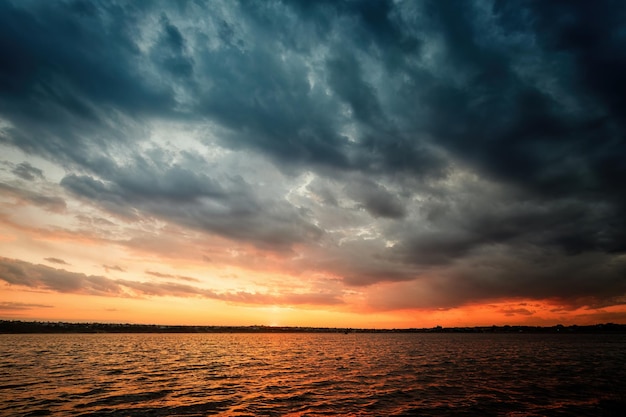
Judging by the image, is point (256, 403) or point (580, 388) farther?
point (580, 388)

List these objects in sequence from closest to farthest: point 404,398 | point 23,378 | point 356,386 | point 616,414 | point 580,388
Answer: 1. point 616,414
2. point 404,398
3. point 580,388
4. point 356,386
5. point 23,378

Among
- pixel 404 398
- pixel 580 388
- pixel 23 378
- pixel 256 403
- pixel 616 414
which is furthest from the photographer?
pixel 23 378

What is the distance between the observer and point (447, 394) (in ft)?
120

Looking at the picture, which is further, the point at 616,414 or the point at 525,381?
the point at 525,381

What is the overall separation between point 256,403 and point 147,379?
2236 cm

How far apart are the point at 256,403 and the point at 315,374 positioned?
2409cm

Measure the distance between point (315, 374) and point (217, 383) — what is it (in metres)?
17.0

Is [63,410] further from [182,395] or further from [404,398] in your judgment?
[404,398]

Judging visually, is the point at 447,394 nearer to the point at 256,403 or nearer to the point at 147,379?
the point at 256,403

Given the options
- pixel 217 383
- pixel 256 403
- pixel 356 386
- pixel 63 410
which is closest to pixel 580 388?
pixel 356 386

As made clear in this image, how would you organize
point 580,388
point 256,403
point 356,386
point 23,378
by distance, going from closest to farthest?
point 256,403 < point 580,388 < point 356,386 < point 23,378

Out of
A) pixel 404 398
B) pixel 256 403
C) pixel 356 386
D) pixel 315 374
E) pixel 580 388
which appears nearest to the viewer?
pixel 256 403

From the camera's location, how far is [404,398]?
34.7m

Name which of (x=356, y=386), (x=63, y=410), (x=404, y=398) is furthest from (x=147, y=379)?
(x=404, y=398)
